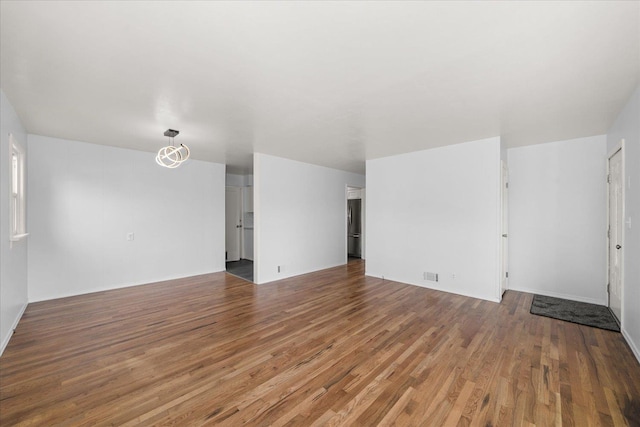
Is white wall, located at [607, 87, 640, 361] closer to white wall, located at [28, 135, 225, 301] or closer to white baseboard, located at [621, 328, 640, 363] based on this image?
white baseboard, located at [621, 328, 640, 363]

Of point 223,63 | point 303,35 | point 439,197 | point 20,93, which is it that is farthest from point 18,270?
point 439,197

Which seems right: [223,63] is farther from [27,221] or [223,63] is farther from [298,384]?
[27,221]

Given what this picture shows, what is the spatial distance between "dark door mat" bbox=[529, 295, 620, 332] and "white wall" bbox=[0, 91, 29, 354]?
6354mm

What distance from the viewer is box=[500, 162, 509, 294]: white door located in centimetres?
453

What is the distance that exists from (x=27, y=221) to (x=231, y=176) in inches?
186

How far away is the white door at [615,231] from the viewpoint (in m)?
3.40

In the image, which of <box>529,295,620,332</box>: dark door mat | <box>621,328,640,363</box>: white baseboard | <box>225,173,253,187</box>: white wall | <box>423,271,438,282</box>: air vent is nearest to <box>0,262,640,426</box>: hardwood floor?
<box>621,328,640,363</box>: white baseboard

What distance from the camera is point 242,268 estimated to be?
7.05 m

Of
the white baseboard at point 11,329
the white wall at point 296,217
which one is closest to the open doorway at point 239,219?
the white wall at point 296,217

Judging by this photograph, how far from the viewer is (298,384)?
224 centimetres

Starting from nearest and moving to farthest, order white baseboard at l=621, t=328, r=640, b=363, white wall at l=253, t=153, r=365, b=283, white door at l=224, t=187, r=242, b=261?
white baseboard at l=621, t=328, r=640, b=363 → white wall at l=253, t=153, r=365, b=283 → white door at l=224, t=187, r=242, b=261

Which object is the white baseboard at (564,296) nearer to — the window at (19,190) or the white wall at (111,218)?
the white wall at (111,218)

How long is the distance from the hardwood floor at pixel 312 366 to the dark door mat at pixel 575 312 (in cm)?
19

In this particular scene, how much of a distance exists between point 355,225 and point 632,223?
6023mm
